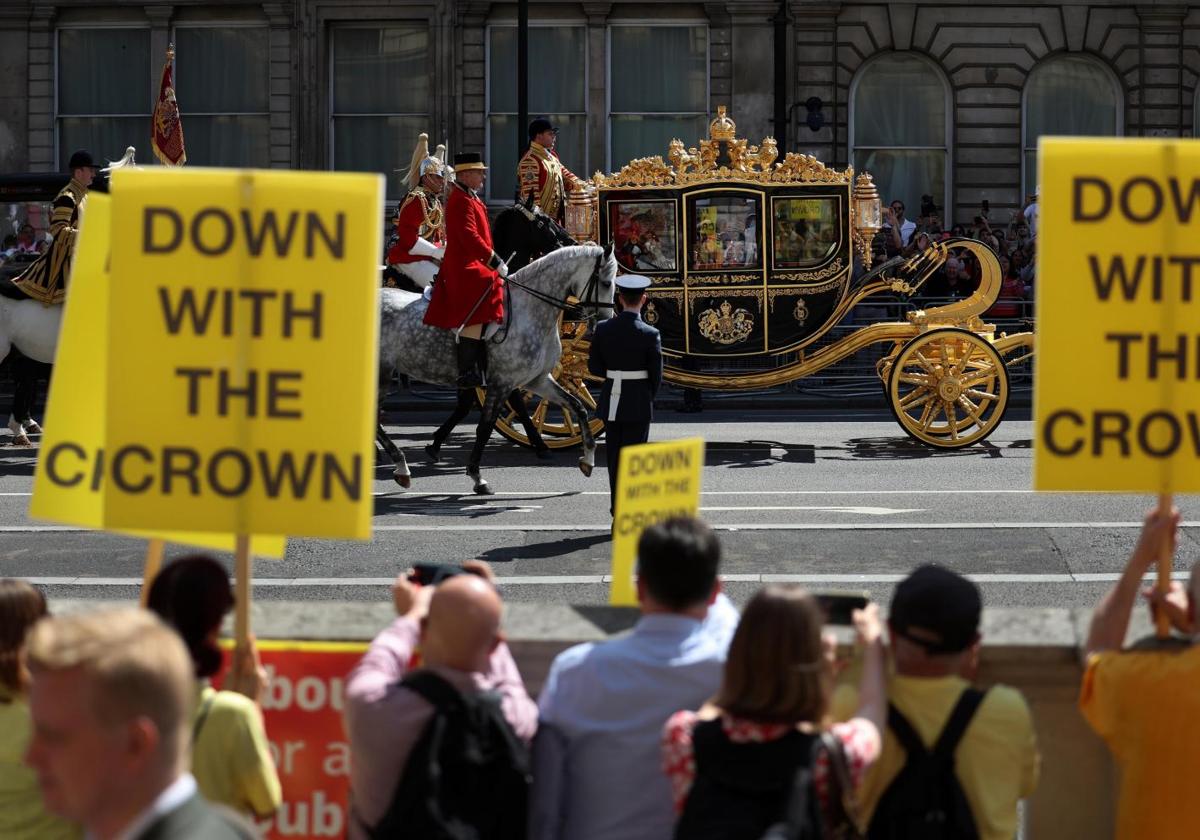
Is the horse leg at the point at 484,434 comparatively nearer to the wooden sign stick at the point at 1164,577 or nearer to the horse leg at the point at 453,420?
the horse leg at the point at 453,420

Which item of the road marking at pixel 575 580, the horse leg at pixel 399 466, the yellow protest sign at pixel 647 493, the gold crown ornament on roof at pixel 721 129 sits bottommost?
the road marking at pixel 575 580

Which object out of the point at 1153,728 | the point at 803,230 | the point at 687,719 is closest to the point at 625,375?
the point at 803,230

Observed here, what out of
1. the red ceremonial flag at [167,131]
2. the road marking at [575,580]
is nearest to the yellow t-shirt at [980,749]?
the road marking at [575,580]

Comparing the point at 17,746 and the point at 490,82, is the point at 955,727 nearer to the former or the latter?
the point at 17,746

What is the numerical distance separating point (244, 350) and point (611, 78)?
87.6 feet

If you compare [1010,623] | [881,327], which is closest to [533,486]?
[881,327]

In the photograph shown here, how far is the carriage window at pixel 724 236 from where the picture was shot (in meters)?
16.5

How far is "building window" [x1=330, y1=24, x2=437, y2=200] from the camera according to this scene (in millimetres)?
30906

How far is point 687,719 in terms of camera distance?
3674 mm

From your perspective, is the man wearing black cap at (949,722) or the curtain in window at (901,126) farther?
the curtain in window at (901,126)

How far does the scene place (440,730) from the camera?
3.84 meters

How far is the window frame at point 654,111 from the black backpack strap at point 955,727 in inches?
1053

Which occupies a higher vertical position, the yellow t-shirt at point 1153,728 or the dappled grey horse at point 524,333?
the dappled grey horse at point 524,333

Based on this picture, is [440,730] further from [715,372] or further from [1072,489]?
[715,372]
